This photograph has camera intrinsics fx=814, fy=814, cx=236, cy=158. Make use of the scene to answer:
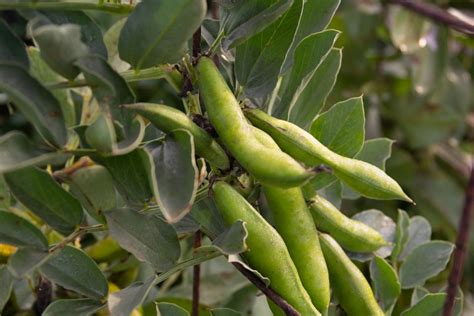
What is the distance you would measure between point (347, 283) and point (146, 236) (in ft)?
0.58

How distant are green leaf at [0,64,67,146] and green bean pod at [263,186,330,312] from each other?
0.53 feet

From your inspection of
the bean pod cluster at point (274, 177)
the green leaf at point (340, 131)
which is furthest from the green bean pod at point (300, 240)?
the green leaf at point (340, 131)

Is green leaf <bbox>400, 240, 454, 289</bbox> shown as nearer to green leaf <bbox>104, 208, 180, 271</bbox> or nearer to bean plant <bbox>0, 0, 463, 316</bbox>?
bean plant <bbox>0, 0, 463, 316</bbox>

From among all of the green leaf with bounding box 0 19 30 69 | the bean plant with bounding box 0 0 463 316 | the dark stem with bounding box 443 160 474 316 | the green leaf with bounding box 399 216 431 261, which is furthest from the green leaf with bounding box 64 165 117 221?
the green leaf with bounding box 399 216 431 261

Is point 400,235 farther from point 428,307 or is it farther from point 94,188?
point 94,188

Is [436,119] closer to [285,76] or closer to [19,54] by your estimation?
[285,76]

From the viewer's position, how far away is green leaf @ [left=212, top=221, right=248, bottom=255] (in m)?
0.54

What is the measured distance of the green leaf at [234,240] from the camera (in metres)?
0.54

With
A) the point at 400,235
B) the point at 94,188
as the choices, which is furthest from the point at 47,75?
the point at 400,235

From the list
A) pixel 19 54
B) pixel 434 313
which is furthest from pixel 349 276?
pixel 19 54

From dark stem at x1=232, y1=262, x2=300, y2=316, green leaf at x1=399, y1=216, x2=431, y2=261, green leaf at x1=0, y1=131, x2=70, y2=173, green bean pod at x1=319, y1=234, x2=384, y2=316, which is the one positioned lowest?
green leaf at x1=399, y1=216, x2=431, y2=261

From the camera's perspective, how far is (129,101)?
55 cm

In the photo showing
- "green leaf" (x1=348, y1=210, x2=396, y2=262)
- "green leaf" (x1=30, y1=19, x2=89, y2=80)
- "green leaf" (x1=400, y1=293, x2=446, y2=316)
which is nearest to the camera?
"green leaf" (x1=30, y1=19, x2=89, y2=80)

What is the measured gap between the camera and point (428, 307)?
0.72 metres
